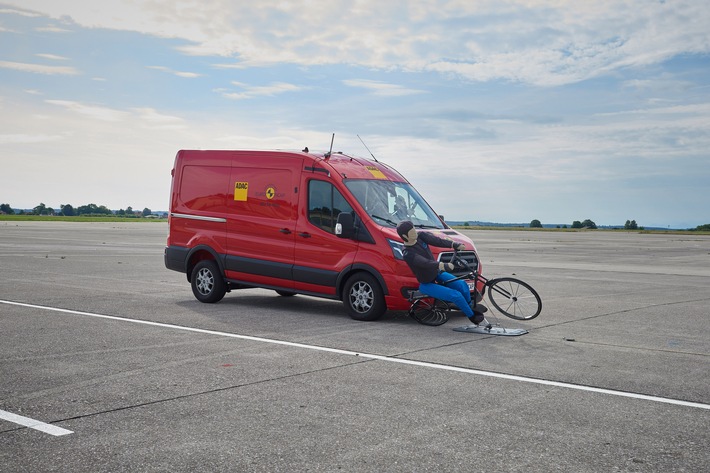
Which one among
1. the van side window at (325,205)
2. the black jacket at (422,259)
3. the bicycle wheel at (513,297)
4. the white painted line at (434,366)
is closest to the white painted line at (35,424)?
the white painted line at (434,366)

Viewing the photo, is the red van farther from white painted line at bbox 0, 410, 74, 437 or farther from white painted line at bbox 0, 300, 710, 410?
white painted line at bbox 0, 410, 74, 437

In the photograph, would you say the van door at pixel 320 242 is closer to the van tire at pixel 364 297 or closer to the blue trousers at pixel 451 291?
the van tire at pixel 364 297

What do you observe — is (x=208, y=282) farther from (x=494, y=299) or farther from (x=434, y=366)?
(x=434, y=366)

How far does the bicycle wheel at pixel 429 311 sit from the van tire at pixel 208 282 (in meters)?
3.55

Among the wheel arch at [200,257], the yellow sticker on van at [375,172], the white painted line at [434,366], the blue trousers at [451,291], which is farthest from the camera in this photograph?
the wheel arch at [200,257]

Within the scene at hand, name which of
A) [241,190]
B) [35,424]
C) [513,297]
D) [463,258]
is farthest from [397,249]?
[35,424]

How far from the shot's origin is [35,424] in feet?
17.0

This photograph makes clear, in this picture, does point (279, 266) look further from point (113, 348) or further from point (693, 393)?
point (693, 393)

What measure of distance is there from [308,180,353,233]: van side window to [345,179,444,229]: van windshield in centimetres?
23

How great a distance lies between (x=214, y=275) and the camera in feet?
40.3

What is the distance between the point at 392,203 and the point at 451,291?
2.08 m

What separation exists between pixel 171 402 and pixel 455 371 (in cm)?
270

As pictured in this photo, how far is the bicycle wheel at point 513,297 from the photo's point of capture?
10.8m

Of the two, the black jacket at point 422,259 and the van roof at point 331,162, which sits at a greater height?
the van roof at point 331,162
